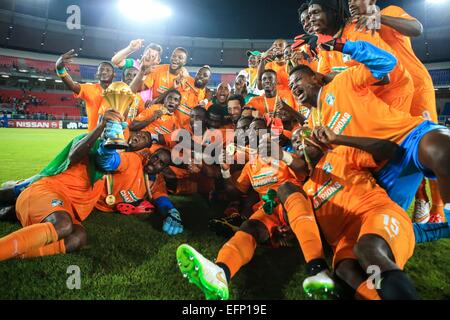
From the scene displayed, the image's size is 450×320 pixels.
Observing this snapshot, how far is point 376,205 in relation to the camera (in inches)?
79.7

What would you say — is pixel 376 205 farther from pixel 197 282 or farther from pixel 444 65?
pixel 444 65

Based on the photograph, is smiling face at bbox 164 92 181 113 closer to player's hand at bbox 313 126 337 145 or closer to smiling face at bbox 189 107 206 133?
smiling face at bbox 189 107 206 133

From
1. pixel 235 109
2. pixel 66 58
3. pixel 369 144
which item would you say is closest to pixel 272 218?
pixel 369 144

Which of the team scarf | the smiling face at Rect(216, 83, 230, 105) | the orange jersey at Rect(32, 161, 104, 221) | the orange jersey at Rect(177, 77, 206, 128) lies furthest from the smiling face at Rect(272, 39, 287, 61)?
the orange jersey at Rect(32, 161, 104, 221)

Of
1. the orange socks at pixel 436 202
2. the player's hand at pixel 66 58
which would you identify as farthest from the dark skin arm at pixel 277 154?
the player's hand at pixel 66 58

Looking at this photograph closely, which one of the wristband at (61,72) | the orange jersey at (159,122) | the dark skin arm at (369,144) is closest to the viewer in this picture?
the dark skin arm at (369,144)

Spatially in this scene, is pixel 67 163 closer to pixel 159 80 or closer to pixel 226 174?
pixel 226 174

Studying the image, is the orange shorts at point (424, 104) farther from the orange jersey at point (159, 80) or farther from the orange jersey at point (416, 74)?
the orange jersey at point (159, 80)

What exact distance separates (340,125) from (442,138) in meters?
0.74

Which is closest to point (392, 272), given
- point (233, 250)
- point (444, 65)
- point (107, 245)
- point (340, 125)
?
point (233, 250)

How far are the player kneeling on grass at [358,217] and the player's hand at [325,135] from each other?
0.6 inches

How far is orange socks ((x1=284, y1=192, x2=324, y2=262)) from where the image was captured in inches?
75.7

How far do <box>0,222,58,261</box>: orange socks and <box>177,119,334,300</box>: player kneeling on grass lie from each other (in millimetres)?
1256

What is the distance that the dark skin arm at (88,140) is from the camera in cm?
258
